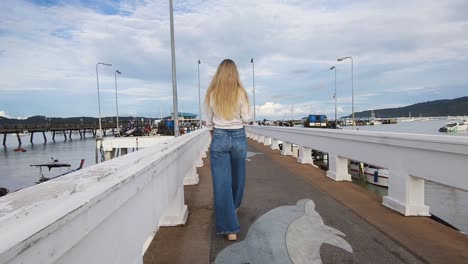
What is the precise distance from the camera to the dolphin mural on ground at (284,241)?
4.03 m

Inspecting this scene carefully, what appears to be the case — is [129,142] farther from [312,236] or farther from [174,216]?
[312,236]

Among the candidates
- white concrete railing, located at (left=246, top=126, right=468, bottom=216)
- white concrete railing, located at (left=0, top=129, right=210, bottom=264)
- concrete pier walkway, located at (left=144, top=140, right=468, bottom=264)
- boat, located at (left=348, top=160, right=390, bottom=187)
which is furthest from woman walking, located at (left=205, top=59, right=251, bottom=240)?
boat, located at (left=348, top=160, right=390, bottom=187)

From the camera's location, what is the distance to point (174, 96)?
13180 mm

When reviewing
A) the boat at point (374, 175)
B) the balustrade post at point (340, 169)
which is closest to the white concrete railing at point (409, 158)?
the balustrade post at point (340, 169)

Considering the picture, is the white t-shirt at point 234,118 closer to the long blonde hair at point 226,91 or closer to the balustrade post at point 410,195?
the long blonde hair at point 226,91

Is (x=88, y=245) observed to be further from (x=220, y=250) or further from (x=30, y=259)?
(x=220, y=250)

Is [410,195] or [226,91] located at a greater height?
[226,91]

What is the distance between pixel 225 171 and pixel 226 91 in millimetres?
1017

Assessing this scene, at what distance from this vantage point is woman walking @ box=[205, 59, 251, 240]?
4672mm

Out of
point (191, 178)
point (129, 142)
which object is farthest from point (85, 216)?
point (129, 142)

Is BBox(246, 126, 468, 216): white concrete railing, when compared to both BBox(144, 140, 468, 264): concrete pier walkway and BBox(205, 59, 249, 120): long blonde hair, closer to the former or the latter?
BBox(144, 140, 468, 264): concrete pier walkway

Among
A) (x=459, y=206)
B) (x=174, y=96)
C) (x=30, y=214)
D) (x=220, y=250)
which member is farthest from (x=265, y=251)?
(x=459, y=206)

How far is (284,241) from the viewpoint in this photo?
447cm

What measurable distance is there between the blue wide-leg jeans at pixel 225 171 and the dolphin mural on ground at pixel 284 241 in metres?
0.32
